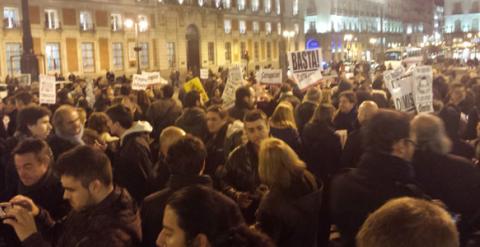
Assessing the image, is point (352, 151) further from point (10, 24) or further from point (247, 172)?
point (10, 24)

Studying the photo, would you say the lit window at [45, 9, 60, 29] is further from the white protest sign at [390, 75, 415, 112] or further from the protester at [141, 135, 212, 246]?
the protester at [141, 135, 212, 246]

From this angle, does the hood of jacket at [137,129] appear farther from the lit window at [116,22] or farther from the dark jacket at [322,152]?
the lit window at [116,22]

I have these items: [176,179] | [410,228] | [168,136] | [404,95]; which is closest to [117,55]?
[404,95]

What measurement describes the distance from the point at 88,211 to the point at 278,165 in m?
1.32

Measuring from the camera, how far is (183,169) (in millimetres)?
3797

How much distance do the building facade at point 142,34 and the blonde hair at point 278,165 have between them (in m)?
26.6

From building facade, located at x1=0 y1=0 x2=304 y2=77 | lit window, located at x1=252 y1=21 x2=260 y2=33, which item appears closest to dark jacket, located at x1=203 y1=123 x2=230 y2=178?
building facade, located at x1=0 y1=0 x2=304 y2=77

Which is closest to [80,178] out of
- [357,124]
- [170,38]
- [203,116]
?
[203,116]

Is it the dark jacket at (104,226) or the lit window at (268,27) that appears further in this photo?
the lit window at (268,27)

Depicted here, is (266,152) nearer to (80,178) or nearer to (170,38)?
(80,178)

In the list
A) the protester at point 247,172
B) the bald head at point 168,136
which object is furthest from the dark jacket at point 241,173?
the bald head at point 168,136

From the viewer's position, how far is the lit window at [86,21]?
39969mm

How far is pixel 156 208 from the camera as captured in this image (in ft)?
12.1

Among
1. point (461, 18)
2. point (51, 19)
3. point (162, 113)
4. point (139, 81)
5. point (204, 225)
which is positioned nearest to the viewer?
point (204, 225)
